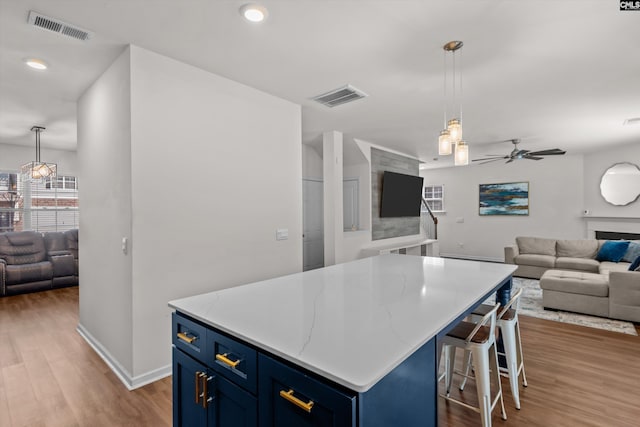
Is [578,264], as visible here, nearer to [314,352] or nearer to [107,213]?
[314,352]

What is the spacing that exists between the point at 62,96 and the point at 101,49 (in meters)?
1.49

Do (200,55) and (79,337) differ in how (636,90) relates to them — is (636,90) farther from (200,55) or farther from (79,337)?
(79,337)

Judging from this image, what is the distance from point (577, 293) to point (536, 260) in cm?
207

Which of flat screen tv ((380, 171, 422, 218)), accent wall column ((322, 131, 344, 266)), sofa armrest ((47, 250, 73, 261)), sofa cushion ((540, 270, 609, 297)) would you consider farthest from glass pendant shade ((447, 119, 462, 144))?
sofa armrest ((47, 250, 73, 261))

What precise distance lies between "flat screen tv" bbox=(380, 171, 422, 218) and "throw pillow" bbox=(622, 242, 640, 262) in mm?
3625

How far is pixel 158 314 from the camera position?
254 cm

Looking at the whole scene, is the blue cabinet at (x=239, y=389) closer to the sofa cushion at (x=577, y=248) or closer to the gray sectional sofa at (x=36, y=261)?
the gray sectional sofa at (x=36, y=261)

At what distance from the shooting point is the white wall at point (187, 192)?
2451 mm

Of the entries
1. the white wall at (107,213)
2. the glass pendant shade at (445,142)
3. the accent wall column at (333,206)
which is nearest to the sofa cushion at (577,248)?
the accent wall column at (333,206)

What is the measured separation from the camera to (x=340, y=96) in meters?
3.49

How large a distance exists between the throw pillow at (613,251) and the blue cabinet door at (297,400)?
6716mm

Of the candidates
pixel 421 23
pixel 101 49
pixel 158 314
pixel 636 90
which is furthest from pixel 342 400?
pixel 636 90

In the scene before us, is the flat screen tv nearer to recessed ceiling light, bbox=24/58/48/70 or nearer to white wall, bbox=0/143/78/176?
recessed ceiling light, bbox=24/58/48/70

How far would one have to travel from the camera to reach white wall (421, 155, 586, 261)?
23.9 feet
